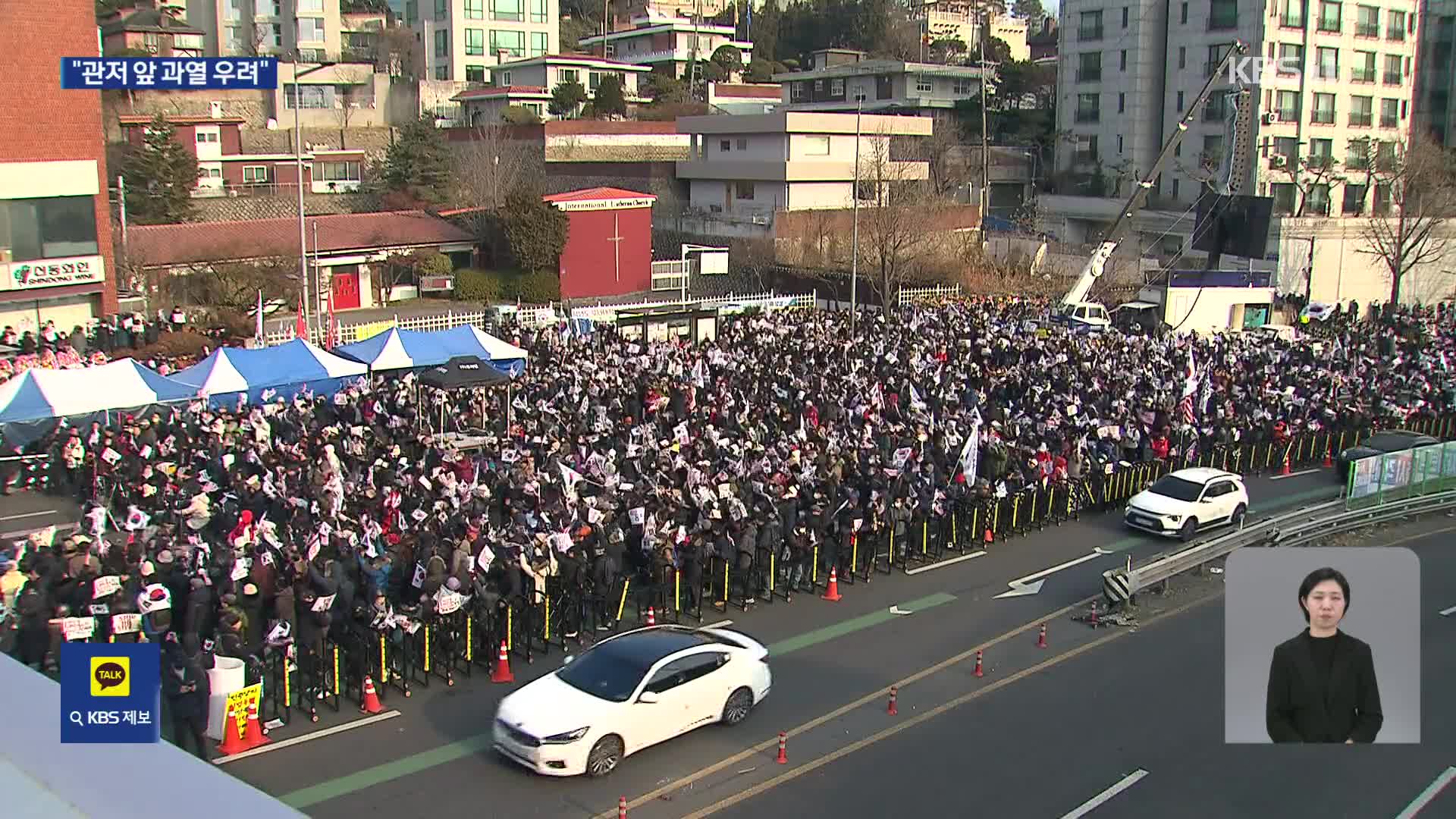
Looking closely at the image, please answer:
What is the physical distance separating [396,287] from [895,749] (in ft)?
124

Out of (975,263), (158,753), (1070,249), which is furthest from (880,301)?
(158,753)

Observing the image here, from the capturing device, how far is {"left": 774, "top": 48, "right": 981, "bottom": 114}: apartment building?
74938 mm

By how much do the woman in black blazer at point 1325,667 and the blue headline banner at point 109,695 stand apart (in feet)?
21.5

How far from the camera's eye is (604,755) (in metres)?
11.9

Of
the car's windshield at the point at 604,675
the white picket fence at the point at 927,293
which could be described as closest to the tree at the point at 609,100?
the white picket fence at the point at 927,293

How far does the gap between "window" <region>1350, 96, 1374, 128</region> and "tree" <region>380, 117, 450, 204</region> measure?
44.3m

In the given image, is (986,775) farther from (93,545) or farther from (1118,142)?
(1118,142)

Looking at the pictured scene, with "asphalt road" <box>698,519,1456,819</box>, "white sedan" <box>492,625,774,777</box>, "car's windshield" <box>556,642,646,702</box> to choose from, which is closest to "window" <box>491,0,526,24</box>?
"asphalt road" <box>698,519,1456,819</box>

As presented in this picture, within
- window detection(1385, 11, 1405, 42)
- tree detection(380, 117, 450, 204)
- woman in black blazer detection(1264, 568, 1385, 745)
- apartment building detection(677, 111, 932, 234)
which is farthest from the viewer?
window detection(1385, 11, 1405, 42)

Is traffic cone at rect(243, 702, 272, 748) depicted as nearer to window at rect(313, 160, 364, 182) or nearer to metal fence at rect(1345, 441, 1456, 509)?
metal fence at rect(1345, 441, 1456, 509)

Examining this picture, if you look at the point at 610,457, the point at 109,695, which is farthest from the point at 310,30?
the point at 109,695

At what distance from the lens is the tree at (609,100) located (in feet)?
236

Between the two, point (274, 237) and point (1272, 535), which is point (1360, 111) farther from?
point (274, 237)

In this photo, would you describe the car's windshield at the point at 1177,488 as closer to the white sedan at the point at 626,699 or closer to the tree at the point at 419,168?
the white sedan at the point at 626,699
